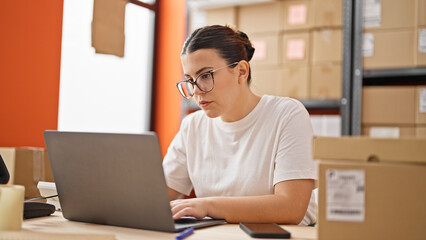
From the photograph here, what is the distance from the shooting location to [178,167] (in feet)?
A: 5.24

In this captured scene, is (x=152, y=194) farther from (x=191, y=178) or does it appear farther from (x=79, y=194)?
(x=191, y=178)

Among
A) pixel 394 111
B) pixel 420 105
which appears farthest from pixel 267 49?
pixel 420 105

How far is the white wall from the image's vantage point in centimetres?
280

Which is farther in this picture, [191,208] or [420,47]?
[420,47]

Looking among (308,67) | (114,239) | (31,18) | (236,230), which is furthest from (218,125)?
(308,67)

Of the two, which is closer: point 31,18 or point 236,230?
point 236,230

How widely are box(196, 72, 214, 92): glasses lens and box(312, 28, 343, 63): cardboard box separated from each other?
1.36 metres

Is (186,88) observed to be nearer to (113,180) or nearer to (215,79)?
(215,79)

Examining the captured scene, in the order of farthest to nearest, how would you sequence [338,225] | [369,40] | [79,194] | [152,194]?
[369,40] → [79,194] → [152,194] → [338,225]

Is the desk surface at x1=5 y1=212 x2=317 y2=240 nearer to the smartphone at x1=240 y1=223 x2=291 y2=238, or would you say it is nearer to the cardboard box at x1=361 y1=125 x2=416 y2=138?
the smartphone at x1=240 y1=223 x2=291 y2=238

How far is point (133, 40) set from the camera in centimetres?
333

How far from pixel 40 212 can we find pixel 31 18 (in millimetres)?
1210

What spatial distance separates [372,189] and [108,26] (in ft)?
5.21

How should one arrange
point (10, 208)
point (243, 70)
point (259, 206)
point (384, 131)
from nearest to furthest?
point (10, 208) → point (259, 206) → point (243, 70) → point (384, 131)
